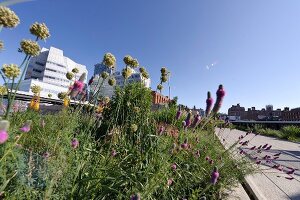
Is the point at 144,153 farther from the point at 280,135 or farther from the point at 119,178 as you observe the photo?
the point at 280,135

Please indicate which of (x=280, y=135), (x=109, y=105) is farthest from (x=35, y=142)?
(x=280, y=135)

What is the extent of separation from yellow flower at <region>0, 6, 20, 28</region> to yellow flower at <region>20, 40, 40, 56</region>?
22 cm

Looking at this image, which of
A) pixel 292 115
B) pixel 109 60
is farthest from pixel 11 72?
pixel 292 115

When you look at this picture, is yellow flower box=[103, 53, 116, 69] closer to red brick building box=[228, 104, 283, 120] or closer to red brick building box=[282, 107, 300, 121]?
red brick building box=[282, 107, 300, 121]

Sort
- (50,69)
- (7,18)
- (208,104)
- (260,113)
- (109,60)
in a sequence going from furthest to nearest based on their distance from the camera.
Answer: (50,69)
(260,113)
(109,60)
(208,104)
(7,18)

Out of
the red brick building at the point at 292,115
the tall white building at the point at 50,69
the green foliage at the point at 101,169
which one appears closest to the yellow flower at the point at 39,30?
the green foliage at the point at 101,169

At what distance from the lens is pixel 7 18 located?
1.24m

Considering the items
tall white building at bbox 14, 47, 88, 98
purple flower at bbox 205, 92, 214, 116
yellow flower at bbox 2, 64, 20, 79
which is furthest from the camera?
tall white building at bbox 14, 47, 88, 98

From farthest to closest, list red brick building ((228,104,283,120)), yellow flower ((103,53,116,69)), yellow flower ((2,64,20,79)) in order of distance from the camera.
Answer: red brick building ((228,104,283,120)) → yellow flower ((103,53,116,69)) → yellow flower ((2,64,20,79))

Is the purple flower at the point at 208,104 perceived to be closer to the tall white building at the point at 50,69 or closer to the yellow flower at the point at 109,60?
the yellow flower at the point at 109,60

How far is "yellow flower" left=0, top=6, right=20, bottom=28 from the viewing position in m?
1.22

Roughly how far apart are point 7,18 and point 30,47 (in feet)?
0.97

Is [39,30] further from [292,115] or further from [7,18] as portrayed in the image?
[292,115]

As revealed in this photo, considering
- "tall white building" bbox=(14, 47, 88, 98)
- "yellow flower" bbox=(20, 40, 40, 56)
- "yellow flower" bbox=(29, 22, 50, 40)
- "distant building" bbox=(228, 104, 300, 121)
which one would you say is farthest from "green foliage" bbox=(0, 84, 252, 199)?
"tall white building" bbox=(14, 47, 88, 98)
